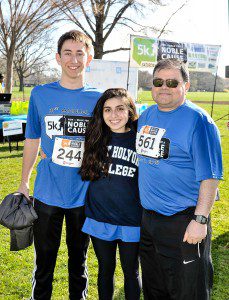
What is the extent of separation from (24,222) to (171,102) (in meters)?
1.32

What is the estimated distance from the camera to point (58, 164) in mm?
2523

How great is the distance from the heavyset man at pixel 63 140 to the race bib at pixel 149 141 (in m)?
0.45

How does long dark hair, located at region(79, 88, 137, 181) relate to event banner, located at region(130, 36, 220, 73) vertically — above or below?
below

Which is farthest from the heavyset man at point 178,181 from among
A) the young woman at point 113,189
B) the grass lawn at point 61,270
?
the grass lawn at point 61,270

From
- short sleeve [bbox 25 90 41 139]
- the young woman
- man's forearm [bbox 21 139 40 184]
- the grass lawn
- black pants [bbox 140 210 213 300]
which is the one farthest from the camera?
the grass lawn

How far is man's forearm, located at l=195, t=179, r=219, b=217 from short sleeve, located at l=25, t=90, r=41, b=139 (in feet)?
4.26

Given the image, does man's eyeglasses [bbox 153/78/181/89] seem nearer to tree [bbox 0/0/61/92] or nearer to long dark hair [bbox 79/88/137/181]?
long dark hair [bbox 79/88/137/181]

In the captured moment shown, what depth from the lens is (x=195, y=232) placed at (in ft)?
6.74

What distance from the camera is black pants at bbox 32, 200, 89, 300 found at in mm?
2566

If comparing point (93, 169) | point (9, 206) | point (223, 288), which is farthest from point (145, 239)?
point (223, 288)

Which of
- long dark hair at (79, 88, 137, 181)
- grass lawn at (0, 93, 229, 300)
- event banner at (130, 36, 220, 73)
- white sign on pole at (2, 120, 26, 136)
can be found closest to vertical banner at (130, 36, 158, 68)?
event banner at (130, 36, 220, 73)

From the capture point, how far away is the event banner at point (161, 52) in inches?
519

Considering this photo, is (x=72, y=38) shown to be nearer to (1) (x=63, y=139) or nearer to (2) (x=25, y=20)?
(1) (x=63, y=139)

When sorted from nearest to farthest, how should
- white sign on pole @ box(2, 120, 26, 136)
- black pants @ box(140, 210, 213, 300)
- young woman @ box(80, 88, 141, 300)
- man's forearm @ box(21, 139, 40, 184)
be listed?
black pants @ box(140, 210, 213, 300), young woman @ box(80, 88, 141, 300), man's forearm @ box(21, 139, 40, 184), white sign on pole @ box(2, 120, 26, 136)
